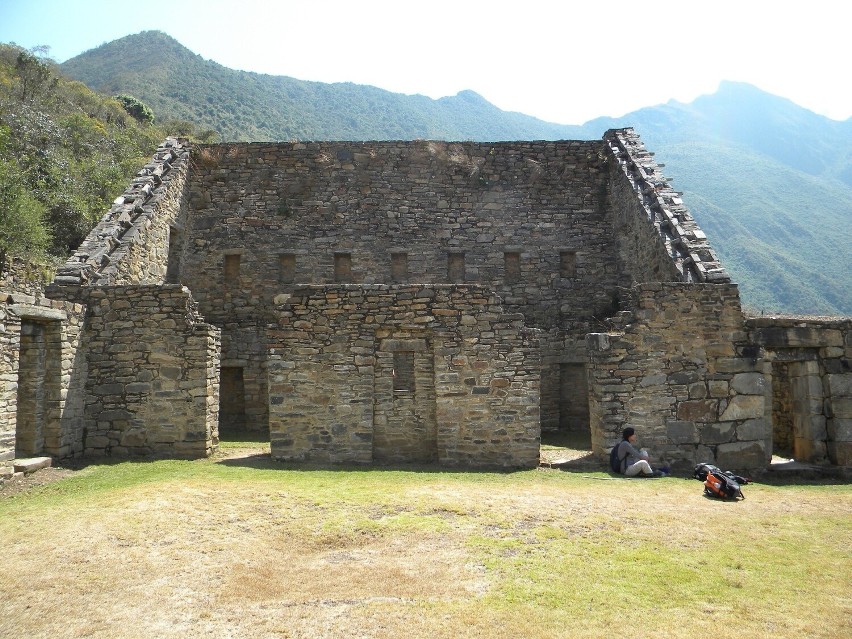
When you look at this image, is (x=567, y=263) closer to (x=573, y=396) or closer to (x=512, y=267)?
(x=512, y=267)

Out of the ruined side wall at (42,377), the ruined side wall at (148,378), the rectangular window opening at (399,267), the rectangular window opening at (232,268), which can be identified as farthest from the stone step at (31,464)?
the rectangular window opening at (399,267)

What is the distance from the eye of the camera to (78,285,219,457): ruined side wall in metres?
11.6

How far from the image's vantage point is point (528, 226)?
18328mm

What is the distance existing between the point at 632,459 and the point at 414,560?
6.20m

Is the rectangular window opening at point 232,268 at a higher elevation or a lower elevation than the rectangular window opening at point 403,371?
higher

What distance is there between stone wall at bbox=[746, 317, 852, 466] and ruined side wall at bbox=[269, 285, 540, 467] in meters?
5.18

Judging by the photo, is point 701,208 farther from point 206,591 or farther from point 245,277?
point 206,591

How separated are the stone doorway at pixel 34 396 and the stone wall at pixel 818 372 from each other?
1391 cm

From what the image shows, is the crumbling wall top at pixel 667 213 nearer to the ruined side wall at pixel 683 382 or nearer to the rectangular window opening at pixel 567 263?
the ruined side wall at pixel 683 382

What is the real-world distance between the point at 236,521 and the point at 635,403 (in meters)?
7.89

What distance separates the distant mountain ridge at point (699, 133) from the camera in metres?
54.9

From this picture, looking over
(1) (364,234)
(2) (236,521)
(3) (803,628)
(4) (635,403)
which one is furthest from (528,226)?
(3) (803,628)

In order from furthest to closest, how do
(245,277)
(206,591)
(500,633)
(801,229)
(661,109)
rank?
1. (661,109)
2. (801,229)
3. (245,277)
4. (206,591)
5. (500,633)

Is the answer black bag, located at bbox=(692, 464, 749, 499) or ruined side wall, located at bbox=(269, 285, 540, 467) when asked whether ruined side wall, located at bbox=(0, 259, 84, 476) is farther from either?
black bag, located at bbox=(692, 464, 749, 499)
